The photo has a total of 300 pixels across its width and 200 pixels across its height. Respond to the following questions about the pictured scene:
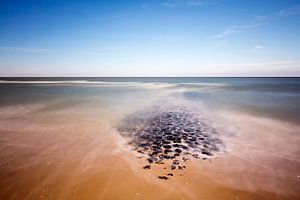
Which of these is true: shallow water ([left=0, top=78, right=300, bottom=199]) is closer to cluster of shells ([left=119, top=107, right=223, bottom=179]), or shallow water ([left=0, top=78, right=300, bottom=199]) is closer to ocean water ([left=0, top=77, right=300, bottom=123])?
cluster of shells ([left=119, top=107, right=223, bottom=179])

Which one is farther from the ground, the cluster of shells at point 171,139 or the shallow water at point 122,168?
the cluster of shells at point 171,139

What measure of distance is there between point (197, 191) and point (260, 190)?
1632mm

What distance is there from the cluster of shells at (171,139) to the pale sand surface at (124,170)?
1.34 ft

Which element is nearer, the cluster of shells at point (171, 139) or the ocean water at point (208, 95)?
the cluster of shells at point (171, 139)

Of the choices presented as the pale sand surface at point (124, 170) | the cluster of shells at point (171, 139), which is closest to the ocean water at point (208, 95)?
the cluster of shells at point (171, 139)

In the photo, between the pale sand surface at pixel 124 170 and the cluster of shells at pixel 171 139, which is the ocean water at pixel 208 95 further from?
the pale sand surface at pixel 124 170

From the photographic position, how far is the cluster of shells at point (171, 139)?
628 centimetres

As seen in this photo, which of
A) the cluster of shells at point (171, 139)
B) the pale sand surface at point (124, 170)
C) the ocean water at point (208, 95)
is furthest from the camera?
the ocean water at point (208, 95)

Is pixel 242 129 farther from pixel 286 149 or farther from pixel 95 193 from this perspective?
pixel 95 193

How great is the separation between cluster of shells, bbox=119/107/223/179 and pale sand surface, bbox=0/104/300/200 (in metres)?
0.41

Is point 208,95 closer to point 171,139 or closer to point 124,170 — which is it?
point 171,139

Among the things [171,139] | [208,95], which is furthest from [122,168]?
[208,95]

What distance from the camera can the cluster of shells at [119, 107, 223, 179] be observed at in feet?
20.6

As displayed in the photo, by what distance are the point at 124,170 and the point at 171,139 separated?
10.2 feet
